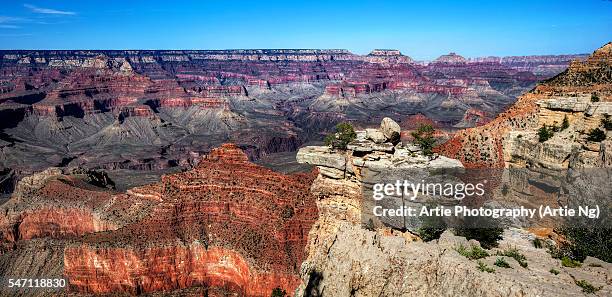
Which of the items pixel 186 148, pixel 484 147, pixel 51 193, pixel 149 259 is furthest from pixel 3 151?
pixel 484 147

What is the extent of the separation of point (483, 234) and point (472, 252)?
3.24 meters

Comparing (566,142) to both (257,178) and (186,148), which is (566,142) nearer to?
(257,178)

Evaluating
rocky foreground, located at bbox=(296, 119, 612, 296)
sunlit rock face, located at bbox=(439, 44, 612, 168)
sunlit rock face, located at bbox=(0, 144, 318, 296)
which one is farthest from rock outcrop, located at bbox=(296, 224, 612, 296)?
sunlit rock face, located at bbox=(0, 144, 318, 296)

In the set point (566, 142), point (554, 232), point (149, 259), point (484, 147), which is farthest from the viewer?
point (484, 147)

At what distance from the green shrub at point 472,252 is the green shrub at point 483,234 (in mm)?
1963

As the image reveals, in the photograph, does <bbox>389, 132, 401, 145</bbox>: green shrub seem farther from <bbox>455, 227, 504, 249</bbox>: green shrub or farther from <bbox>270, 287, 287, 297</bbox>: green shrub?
<bbox>270, 287, 287, 297</bbox>: green shrub

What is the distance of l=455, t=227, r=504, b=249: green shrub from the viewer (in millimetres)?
18656

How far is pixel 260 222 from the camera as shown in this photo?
3512 centimetres

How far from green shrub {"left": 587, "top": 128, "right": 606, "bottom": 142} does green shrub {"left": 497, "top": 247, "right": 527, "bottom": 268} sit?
14.7m

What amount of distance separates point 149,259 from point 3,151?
11683cm

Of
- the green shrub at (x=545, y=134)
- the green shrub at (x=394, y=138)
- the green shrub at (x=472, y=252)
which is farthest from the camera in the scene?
the green shrub at (x=545, y=134)

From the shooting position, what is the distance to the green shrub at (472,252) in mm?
16109

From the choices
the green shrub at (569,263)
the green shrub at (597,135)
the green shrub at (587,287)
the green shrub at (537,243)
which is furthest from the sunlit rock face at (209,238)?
the green shrub at (587,287)

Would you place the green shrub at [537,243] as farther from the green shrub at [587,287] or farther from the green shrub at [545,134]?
the green shrub at [545,134]
